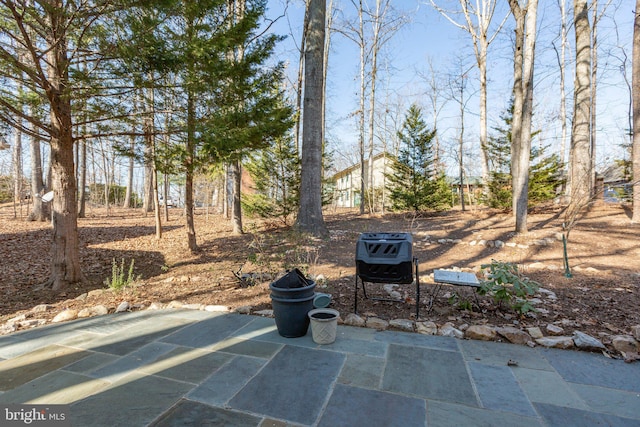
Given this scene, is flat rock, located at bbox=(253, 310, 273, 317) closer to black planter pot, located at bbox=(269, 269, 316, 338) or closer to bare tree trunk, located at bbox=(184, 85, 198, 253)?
black planter pot, located at bbox=(269, 269, 316, 338)

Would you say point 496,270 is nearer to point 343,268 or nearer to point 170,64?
point 343,268

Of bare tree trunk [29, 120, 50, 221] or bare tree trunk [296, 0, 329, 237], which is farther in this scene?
bare tree trunk [29, 120, 50, 221]

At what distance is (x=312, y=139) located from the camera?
7.42 meters

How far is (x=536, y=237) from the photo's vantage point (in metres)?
6.62

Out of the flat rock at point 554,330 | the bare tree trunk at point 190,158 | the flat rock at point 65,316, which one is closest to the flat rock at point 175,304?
the flat rock at point 65,316

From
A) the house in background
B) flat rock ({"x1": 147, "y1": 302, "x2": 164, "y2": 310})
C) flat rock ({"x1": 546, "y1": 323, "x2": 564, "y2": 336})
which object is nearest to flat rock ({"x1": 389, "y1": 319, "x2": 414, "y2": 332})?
flat rock ({"x1": 546, "y1": 323, "x2": 564, "y2": 336})

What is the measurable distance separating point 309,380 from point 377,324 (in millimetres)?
1150

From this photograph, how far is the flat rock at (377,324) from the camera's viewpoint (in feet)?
9.90

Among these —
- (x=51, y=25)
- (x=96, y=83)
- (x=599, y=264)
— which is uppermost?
(x=51, y=25)

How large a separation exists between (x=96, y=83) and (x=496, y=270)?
591cm

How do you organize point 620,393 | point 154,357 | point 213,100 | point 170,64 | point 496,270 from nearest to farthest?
point 620,393 < point 154,357 < point 496,270 < point 170,64 < point 213,100

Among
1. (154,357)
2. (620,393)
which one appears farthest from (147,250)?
(620,393)

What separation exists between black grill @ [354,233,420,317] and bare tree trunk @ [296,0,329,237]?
4.25 meters

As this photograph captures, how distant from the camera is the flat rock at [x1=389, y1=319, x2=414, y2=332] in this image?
2.97 metres
